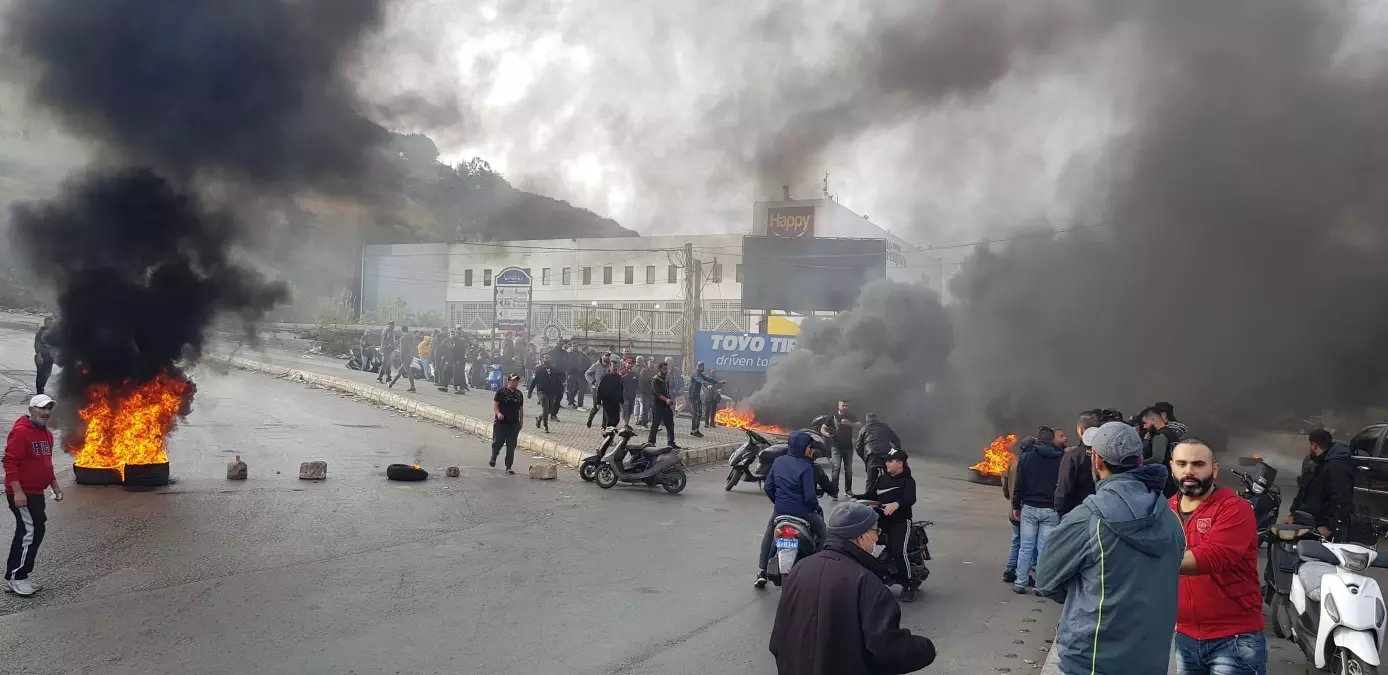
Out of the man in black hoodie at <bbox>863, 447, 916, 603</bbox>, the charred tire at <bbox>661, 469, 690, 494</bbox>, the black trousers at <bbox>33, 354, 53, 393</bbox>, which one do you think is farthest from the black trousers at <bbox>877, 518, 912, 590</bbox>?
the black trousers at <bbox>33, 354, 53, 393</bbox>

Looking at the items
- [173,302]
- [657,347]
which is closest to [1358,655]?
[173,302]

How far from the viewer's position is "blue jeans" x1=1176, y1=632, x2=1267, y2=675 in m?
3.32

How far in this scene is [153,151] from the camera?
1078 centimetres

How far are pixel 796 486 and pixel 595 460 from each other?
6036mm

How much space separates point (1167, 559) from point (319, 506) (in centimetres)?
874

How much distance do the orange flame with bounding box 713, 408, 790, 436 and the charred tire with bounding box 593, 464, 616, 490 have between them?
10118mm

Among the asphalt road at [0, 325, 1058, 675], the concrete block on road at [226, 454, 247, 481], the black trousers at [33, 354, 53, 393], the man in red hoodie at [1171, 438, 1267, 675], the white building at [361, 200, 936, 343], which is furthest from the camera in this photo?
the white building at [361, 200, 936, 343]

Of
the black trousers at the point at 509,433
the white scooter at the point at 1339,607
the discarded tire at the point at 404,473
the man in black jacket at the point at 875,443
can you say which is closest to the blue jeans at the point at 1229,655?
the white scooter at the point at 1339,607

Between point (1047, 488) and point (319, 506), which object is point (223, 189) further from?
point (1047, 488)

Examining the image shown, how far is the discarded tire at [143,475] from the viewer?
988 cm

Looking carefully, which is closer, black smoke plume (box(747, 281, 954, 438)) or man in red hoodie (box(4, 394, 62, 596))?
man in red hoodie (box(4, 394, 62, 596))

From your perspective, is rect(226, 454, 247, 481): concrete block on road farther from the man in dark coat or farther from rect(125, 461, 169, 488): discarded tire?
the man in dark coat

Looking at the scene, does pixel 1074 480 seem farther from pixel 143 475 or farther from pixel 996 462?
pixel 143 475

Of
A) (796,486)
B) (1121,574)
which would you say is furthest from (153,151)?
(1121,574)
